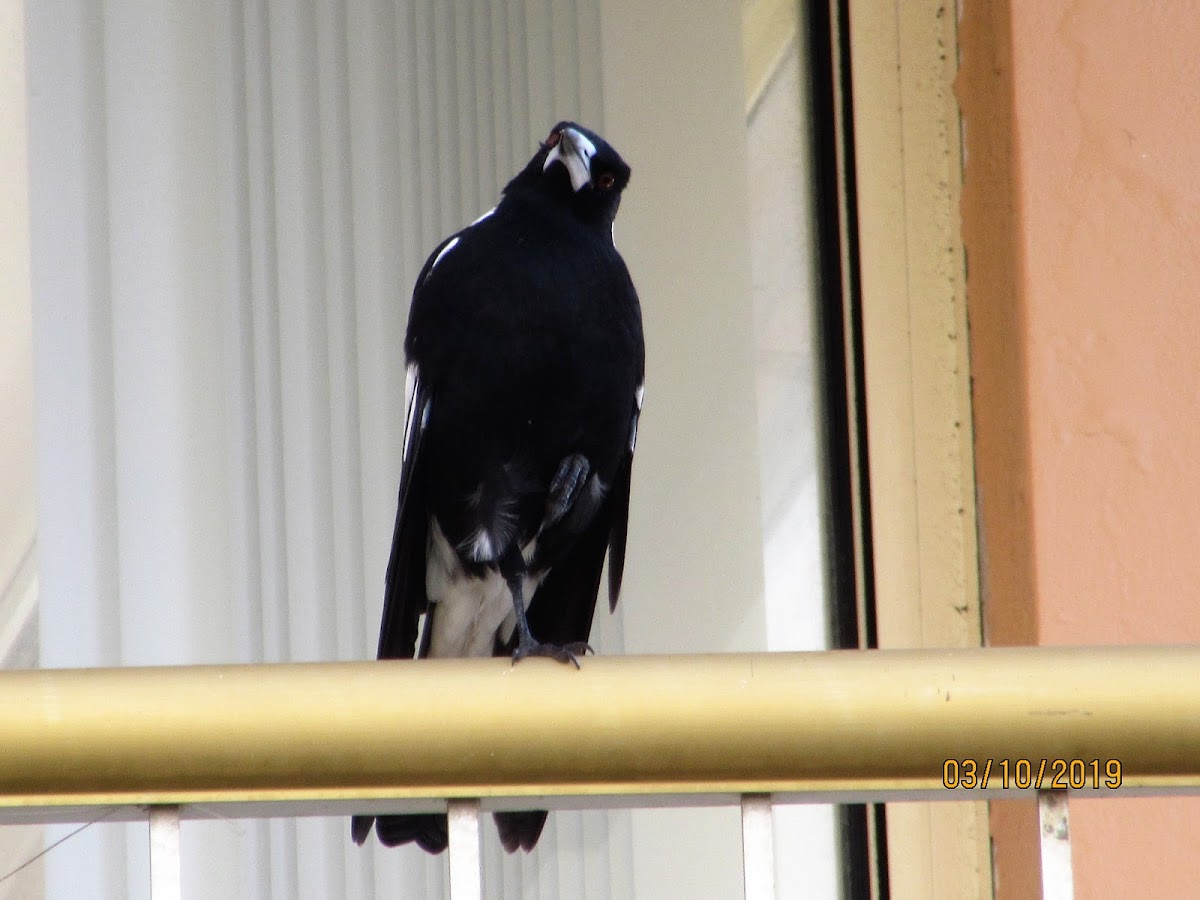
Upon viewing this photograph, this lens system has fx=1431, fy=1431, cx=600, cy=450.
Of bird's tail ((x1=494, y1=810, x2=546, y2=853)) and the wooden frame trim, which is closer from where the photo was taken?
bird's tail ((x1=494, y1=810, x2=546, y2=853))

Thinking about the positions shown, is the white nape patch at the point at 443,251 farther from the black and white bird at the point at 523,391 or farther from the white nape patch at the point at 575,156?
the white nape patch at the point at 575,156

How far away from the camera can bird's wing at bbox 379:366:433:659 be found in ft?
4.43

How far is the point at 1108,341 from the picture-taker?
175 centimetres

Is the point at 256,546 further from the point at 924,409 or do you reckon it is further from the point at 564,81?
the point at 924,409

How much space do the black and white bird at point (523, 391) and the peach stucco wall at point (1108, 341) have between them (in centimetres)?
57

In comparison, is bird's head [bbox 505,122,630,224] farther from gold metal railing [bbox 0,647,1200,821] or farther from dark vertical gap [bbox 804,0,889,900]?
gold metal railing [bbox 0,647,1200,821]

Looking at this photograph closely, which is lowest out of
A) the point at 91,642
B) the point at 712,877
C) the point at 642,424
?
the point at 712,877

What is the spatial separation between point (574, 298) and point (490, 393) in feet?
0.40

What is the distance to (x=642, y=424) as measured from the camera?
2.10m

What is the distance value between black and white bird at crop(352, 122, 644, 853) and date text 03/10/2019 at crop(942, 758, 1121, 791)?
0.78 meters

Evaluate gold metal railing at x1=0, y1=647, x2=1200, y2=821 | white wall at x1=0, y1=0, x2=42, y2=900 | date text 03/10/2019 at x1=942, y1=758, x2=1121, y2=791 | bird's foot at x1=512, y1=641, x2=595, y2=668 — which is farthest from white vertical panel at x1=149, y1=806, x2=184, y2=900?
white wall at x1=0, y1=0, x2=42, y2=900

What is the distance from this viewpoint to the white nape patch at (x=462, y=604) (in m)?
1.53

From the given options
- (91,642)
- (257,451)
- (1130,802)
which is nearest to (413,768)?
(91,642)

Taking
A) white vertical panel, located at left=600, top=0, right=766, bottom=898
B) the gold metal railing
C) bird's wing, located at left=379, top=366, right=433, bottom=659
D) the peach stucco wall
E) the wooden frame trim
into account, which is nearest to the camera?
the gold metal railing
